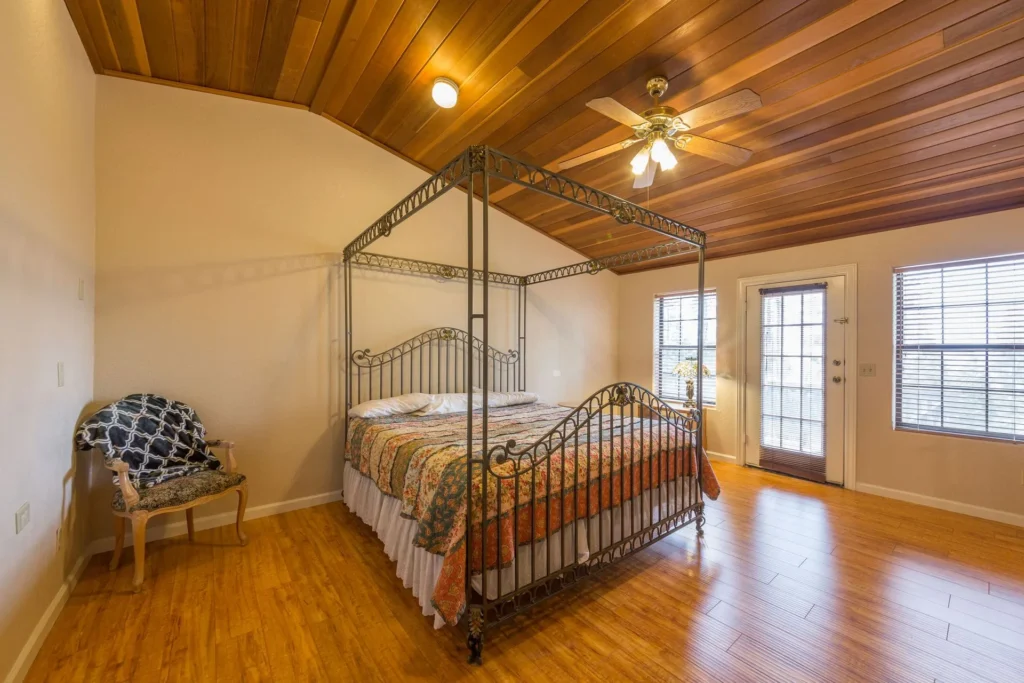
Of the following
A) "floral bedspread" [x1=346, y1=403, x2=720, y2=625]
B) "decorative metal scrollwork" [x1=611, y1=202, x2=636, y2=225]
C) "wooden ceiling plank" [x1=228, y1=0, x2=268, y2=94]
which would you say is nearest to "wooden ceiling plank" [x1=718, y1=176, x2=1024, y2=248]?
"decorative metal scrollwork" [x1=611, y1=202, x2=636, y2=225]

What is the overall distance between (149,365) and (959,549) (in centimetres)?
545

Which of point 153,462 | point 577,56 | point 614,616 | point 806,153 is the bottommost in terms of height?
point 614,616

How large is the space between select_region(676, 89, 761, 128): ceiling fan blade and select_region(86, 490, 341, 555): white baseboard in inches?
142

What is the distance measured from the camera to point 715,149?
2.19 metres

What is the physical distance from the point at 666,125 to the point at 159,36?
298 centimetres

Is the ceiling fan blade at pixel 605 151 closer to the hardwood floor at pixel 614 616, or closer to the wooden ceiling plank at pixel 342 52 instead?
the wooden ceiling plank at pixel 342 52

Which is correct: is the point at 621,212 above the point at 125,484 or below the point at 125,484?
above

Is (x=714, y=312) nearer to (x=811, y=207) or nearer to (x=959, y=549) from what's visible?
(x=811, y=207)

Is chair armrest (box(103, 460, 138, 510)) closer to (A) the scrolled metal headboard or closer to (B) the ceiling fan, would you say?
(A) the scrolled metal headboard

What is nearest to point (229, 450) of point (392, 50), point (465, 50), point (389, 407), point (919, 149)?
point (389, 407)

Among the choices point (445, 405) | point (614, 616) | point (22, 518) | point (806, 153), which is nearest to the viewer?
point (22, 518)

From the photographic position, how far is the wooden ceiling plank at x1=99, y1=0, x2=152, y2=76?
2189 millimetres

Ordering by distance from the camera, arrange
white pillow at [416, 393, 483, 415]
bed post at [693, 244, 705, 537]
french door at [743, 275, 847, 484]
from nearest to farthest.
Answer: bed post at [693, 244, 705, 537] < white pillow at [416, 393, 483, 415] < french door at [743, 275, 847, 484]

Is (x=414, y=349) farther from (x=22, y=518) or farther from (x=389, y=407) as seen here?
(x=22, y=518)
